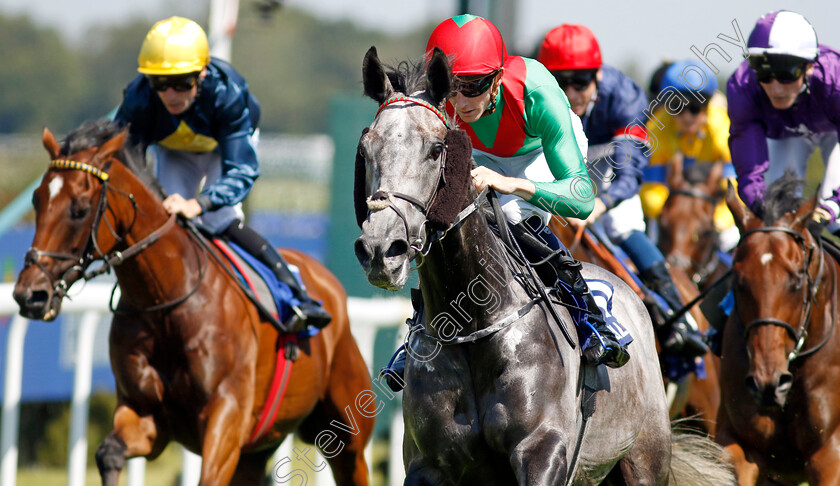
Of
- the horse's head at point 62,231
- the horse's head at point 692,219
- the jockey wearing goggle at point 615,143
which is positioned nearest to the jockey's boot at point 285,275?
the horse's head at point 62,231

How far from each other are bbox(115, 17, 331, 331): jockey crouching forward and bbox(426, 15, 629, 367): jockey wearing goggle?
6.42 ft

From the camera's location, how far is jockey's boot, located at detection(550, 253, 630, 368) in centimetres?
340

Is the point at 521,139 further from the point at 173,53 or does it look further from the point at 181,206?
the point at 173,53

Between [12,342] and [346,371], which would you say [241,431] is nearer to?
[346,371]

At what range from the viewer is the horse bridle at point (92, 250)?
15.0ft

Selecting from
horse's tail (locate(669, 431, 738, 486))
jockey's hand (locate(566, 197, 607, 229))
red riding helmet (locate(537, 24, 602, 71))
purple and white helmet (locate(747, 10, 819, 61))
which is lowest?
horse's tail (locate(669, 431, 738, 486))

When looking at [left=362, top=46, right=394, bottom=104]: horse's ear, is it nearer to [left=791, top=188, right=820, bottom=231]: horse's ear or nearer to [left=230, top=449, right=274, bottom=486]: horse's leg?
[left=791, top=188, right=820, bottom=231]: horse's ear

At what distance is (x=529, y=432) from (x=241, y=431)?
2244mm

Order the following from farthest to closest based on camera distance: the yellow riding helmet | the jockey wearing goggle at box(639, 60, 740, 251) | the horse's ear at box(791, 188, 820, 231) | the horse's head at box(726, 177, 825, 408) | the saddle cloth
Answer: the jockey wearing goggle at box(639, 60, 740, 251), the saddle cloth, the yellow riding helmet, the horse's ear at box(791, 188, 820, 231), the horse's head at box(726, 177, 825, 408)

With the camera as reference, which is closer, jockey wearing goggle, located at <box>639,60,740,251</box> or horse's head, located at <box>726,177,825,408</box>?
horse's head, located at <box>726,177,825,408</box>

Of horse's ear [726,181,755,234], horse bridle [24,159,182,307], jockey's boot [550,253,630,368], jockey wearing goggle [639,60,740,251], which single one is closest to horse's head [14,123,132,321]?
horse bridle [24,159,182,307]

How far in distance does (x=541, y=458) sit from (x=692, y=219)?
610 centimetres

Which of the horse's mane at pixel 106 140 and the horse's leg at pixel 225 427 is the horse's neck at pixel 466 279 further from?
the horse's mane at pixel 106 140

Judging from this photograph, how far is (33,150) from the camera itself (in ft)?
84.4
